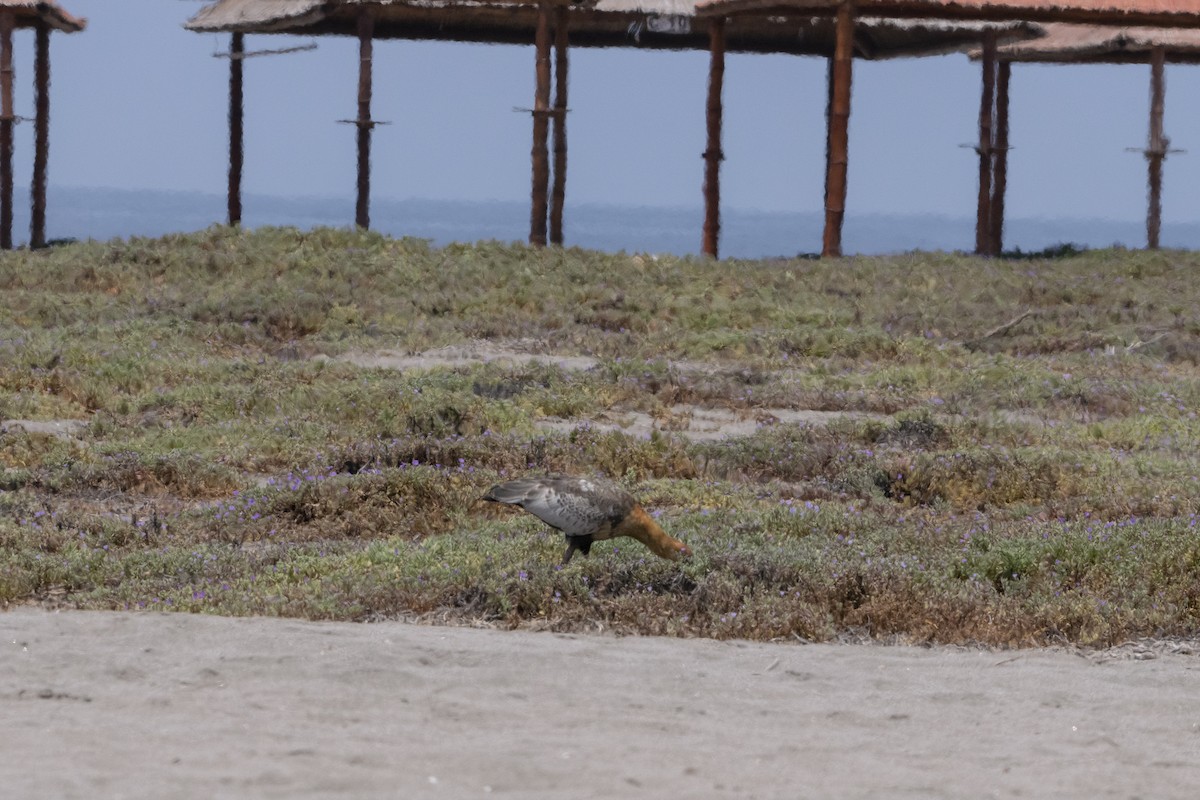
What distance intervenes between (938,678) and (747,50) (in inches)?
1120

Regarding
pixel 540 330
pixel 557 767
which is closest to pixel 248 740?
pixel 557 767

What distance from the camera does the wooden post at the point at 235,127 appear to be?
33.1 m

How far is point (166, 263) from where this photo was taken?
24.7m

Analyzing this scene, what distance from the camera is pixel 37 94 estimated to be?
3466 cm

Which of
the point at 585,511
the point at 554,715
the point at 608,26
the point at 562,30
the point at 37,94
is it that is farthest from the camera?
the point at 37,94

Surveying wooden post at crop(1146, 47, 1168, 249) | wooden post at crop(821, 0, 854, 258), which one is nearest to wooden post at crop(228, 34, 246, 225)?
wooden post at crop(821, 0, 854, 258)

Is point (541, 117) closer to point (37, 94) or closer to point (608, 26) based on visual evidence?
point (608, 26)

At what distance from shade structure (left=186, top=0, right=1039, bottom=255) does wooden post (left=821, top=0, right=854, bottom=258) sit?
2.23m

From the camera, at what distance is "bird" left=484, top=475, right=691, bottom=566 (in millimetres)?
8555

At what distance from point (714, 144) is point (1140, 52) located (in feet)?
39.9

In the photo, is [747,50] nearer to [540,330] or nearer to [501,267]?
[501,267]

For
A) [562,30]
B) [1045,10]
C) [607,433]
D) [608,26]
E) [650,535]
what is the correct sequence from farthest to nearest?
[608,26], [562,30], [1045,10], [607,433], [650,535]

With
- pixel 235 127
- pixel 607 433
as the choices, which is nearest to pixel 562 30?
pixel 235 127

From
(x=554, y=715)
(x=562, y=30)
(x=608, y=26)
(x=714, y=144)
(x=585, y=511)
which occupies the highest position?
(x=608, y=26)
